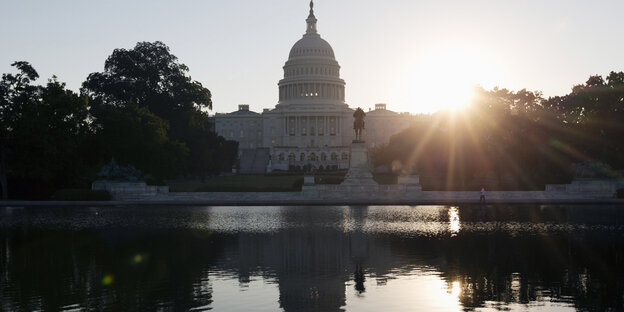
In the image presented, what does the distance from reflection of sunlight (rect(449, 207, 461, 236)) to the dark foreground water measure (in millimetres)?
133

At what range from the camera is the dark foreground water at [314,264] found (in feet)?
45.7

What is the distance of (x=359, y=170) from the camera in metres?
53.7

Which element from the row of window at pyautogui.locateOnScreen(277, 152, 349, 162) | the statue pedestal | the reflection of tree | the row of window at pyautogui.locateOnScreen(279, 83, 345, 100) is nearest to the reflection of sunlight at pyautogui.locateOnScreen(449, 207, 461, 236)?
the reflection of tree

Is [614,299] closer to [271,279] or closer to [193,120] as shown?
[271,279]

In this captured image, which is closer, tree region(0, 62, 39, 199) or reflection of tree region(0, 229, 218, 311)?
reflection of tree region(0, 229, 218, 311)

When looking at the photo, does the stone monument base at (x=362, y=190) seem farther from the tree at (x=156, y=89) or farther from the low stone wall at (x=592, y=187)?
the tree at (x=156, y=89)

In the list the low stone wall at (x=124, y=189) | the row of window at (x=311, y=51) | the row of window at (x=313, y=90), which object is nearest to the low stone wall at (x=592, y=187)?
the low stone wall at (x=124, y=189)

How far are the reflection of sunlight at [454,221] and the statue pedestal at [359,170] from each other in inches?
569

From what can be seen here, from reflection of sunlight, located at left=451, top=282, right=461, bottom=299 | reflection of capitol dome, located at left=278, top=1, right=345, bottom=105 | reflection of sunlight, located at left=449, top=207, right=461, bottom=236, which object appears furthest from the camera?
reflection of capitol dome, located at left=278, top=1, right=345, bottom=105

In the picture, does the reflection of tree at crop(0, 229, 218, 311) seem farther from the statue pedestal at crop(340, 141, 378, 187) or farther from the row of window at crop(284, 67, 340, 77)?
the row of window at crop(284, 67, 340, 77)

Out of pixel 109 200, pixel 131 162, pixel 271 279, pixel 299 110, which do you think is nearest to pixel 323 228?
pixel 271 279

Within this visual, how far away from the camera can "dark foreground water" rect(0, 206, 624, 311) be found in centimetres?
1394

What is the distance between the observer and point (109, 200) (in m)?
47.1

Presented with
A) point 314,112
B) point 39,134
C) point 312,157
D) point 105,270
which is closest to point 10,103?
point 39,134
